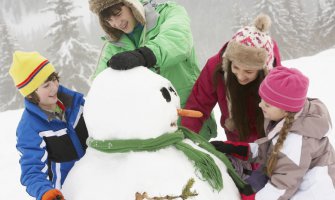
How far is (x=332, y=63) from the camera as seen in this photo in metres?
8.40

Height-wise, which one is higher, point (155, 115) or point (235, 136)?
point (155, 115)

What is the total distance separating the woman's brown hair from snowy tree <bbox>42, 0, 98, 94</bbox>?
14.6 metres

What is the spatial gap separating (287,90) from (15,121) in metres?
6.76

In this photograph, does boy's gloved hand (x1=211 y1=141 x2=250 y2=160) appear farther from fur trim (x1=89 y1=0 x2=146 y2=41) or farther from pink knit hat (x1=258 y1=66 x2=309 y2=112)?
fur trim (x1=89 y1=0 x2=146 y2=41)

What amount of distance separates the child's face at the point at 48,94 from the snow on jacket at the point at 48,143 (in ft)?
0.24

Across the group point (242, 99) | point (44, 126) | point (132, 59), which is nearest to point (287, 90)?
point (242, 99)

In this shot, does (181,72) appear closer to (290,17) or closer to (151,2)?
(151,2)

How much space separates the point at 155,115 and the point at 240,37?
0.88 m

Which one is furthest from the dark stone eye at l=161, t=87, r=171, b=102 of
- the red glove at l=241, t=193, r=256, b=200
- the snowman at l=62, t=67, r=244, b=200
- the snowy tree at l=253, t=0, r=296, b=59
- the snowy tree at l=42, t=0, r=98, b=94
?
the snowy tree at l=253, t=0, r=296, b=59

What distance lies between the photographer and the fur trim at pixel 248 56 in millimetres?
2080

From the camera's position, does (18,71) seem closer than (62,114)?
Yes

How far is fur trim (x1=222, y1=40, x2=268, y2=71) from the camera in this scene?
6.82ft

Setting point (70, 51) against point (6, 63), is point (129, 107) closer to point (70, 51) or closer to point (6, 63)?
point (70, 51)

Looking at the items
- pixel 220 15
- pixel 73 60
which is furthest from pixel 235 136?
pixel 220 15
